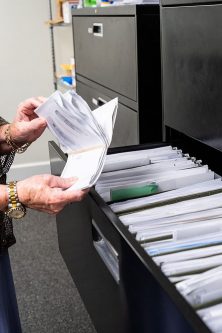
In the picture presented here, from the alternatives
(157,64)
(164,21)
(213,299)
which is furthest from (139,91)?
(213,299)

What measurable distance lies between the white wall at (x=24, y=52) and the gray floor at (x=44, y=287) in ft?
2.25

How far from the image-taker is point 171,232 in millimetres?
571

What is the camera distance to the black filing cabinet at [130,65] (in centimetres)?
95

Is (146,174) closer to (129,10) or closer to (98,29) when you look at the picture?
(129,10)

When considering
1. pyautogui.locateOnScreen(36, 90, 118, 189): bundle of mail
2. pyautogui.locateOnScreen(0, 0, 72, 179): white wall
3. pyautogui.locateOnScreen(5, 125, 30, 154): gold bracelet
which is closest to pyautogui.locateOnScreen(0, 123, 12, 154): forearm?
pyautogui.locateOnScreen(5, 125, 30, 154): gold bracelet

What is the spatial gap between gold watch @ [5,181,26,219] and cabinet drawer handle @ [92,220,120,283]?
12 centimetres

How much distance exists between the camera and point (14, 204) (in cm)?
69

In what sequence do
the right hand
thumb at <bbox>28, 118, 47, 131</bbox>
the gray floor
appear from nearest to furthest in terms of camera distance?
the right hand
thumb at <bbox>28, 118, 47, 131</bbox>
the gray floor

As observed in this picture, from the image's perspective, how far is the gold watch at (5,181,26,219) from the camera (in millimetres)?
687

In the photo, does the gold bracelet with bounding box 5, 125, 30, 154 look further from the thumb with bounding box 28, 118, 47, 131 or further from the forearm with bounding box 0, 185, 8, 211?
the forearm with bounding box 0, 185, 8, 211

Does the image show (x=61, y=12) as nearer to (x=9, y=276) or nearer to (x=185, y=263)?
(x=9, y=276)

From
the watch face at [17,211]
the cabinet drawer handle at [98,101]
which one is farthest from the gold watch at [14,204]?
the cabinet drawer handle at [98,101]

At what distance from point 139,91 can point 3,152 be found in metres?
0.33

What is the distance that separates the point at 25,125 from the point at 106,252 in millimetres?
309
